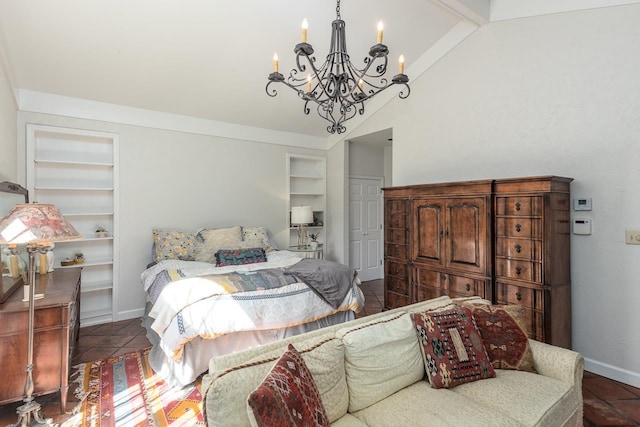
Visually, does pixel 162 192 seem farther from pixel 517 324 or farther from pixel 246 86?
pixel 517 324

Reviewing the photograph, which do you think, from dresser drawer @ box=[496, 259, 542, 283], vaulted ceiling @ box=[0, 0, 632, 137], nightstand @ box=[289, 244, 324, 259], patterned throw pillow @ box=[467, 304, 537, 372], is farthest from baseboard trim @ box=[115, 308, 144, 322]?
dresser drawer @ box=[496, 259, 542, 283]

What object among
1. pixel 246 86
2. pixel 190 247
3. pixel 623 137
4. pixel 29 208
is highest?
pixel 246 86

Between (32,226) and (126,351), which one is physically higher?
(32,226)

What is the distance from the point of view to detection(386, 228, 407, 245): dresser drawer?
12.0ft

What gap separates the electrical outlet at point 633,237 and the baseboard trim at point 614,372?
3.37 feet

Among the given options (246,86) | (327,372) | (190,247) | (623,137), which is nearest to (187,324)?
(327,372)

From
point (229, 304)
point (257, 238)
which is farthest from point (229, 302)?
point (257, 238)

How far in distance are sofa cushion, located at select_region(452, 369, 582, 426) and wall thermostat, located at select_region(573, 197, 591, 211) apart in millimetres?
1658

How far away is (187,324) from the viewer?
2396 millimetres

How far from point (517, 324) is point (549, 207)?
1.09m

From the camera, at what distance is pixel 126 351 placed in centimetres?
308

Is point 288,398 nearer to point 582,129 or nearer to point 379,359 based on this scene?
point 379,359

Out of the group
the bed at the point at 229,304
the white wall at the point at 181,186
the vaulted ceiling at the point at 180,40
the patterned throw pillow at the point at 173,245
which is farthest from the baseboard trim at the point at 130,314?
the vaulted ceiling at the point at 180,40

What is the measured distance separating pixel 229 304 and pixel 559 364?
2208mm
